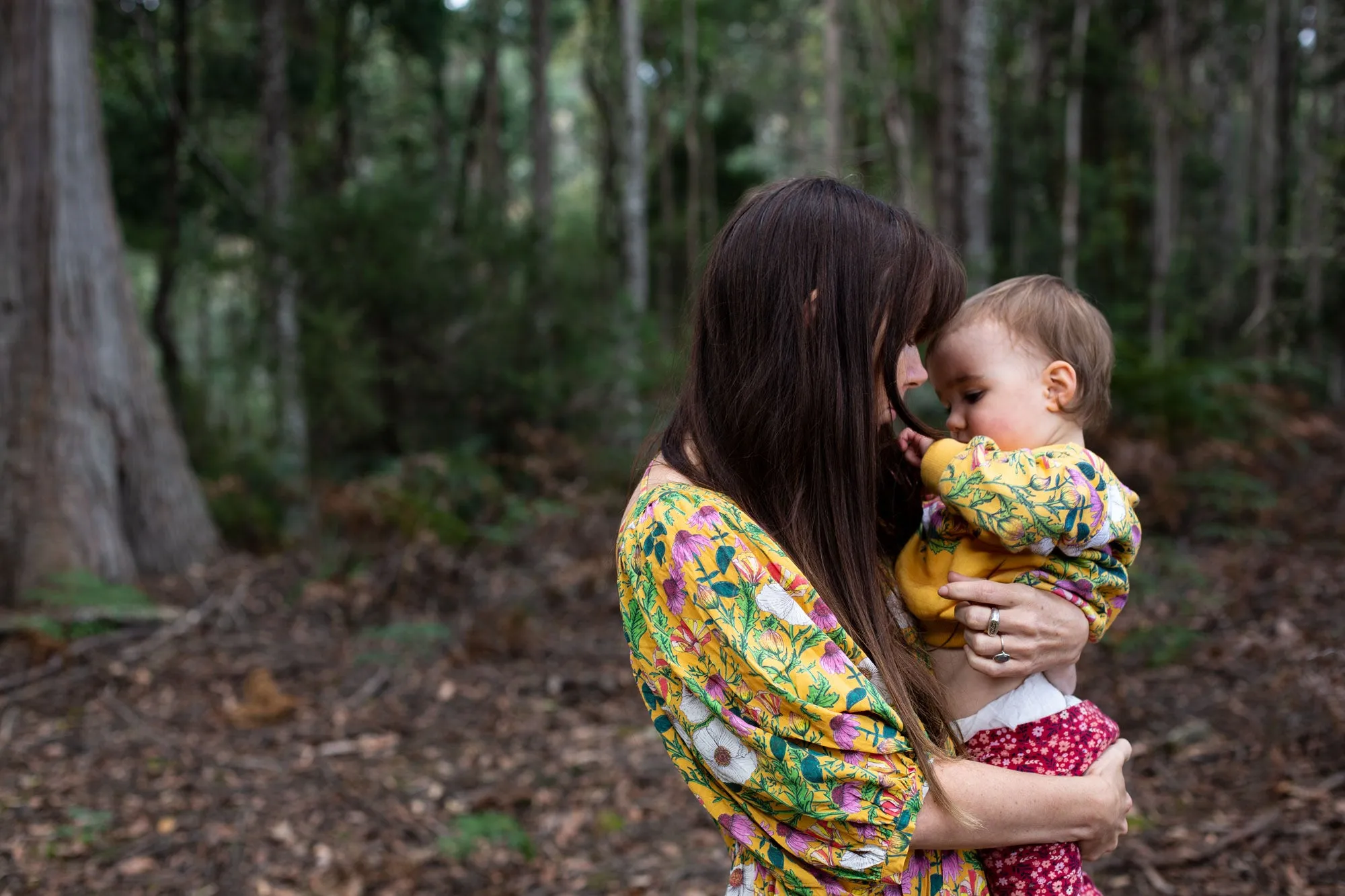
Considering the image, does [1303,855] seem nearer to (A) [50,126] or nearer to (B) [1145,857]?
(B) [1145,857]

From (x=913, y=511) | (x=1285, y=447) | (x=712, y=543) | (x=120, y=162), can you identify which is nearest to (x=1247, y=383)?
(x=1285, y=447)

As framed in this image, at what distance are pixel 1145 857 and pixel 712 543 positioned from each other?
2.83 meters

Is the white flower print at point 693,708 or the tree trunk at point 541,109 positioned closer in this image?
the white flower print at point 693,708

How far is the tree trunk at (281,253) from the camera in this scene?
360 inches

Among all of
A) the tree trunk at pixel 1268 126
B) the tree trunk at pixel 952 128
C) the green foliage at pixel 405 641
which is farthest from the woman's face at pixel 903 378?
the tree trunk at pixel 1268 126

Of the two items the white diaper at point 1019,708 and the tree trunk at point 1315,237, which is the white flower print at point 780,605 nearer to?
the white diaper at point 1019,708

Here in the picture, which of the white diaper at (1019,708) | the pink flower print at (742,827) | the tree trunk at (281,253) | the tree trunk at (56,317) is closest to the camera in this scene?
the pink flower print at (742,827)

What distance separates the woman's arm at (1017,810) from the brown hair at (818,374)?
79 mm

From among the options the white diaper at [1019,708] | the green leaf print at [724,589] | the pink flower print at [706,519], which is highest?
the pink flower print at [706,519]

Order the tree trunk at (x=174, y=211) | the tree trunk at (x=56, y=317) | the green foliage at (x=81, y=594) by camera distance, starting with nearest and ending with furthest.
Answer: the green foliage at (x=81, y=594) < the tree trunk at (x=56, y=317) < the tree trunk at (x=174, y=211)

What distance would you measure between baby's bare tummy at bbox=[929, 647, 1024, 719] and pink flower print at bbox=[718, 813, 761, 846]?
391mm

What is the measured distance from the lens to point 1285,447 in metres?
8.66

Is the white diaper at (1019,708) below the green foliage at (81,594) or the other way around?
the other way around

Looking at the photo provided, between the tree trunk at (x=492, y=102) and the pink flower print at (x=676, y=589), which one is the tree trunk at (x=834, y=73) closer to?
the tree trunk at (x=492, y=102)
